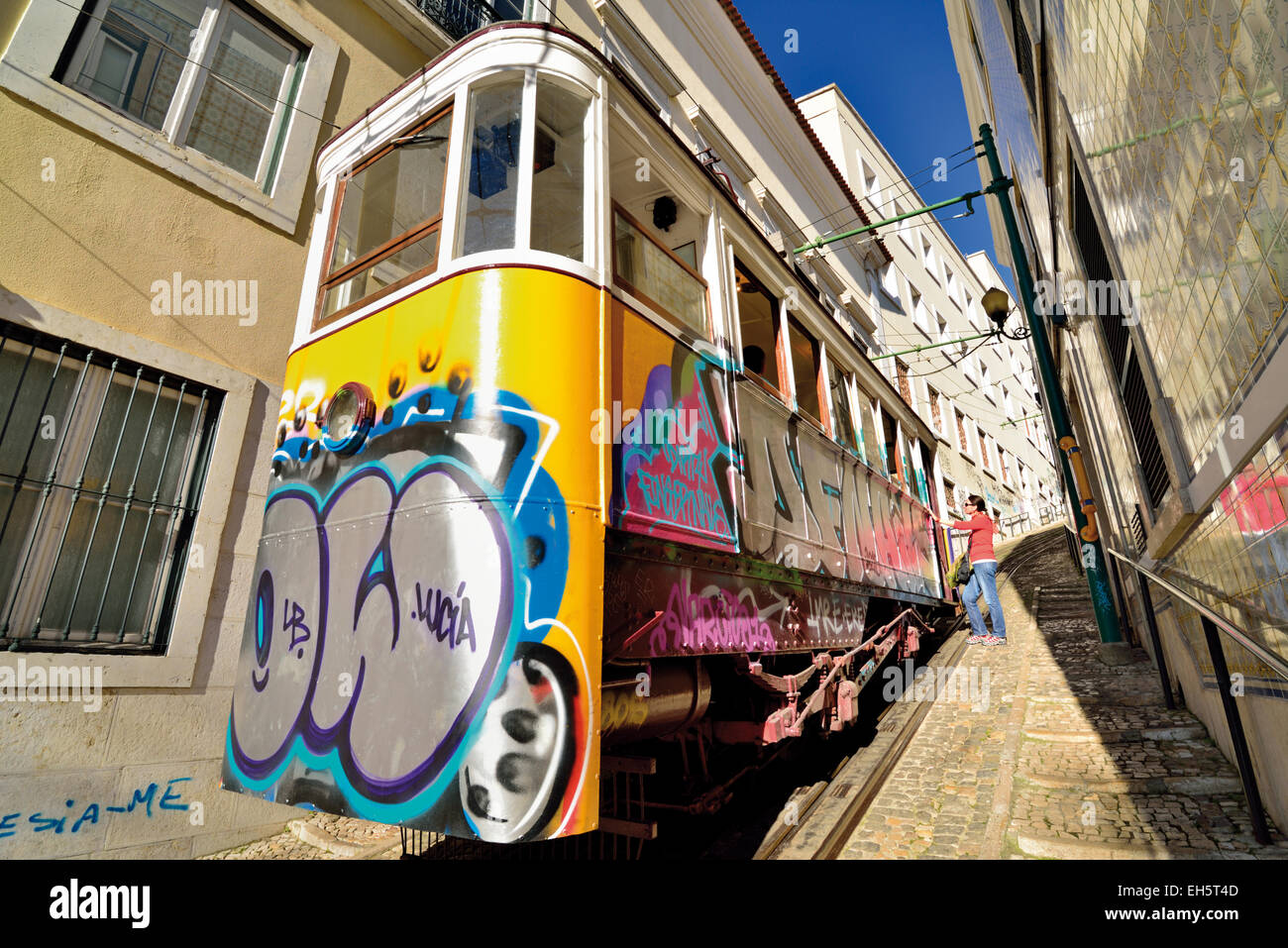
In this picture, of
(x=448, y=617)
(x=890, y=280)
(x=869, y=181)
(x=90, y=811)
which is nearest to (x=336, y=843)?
(x=90, y=811)

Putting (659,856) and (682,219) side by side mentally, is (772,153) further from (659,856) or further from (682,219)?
(659,856)

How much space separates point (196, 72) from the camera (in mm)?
4641

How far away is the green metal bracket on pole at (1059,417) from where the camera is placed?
6.42 meters

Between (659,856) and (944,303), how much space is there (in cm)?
2398

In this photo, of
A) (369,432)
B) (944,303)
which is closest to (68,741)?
(369,432)

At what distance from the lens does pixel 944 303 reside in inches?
914

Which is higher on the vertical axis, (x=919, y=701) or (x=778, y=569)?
(x=778, y=569)

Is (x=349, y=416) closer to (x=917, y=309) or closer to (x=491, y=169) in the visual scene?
(x=491, y=169)

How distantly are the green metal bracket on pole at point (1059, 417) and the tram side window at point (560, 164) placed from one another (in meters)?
6.28

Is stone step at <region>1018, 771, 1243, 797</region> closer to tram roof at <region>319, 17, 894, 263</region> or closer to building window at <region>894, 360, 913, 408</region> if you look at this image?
tram roof at <region>319, 17, 894, 263</region>

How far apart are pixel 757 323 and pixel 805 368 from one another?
568 millimetres

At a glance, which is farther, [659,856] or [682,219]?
[682,219]

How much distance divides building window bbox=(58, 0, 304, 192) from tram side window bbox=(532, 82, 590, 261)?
3005mm

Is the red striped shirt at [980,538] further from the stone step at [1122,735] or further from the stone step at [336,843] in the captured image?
the stone step at [336,843]
